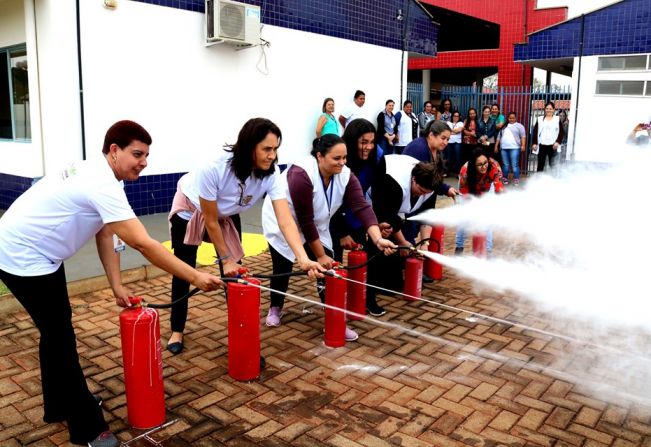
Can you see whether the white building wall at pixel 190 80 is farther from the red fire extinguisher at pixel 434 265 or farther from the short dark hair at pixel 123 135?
the short dark hair at pixel 123 135

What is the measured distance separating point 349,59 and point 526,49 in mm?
7189

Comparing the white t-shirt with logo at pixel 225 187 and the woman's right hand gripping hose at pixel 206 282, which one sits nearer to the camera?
the woman's right hand gripping hose at pixel 206 282

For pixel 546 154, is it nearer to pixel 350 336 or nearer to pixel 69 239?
pixel 350 336

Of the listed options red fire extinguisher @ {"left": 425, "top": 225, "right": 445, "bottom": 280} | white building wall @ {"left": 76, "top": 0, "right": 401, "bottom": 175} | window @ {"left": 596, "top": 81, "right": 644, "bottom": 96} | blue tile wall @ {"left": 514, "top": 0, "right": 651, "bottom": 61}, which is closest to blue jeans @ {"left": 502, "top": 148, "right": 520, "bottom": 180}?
window @ {"left": 596, "top": 81, "right": 644, "bottom": 96}

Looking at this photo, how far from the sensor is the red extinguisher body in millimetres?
4090

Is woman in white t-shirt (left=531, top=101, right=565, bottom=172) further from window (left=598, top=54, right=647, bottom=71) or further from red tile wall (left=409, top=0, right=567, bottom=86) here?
red tile wall (left=409, top=0, right=567, bottom=86)

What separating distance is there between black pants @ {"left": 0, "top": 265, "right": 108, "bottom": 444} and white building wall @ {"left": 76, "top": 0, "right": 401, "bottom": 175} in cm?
604

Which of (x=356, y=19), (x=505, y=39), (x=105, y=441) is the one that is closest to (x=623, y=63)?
(x=356, y=19)

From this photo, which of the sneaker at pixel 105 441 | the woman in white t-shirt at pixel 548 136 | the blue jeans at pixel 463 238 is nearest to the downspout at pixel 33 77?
the blue jeans at pixel 463 238

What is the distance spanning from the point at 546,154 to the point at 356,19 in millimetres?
5887

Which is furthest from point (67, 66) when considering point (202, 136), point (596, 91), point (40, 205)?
point (596, 91)

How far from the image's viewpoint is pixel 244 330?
415 cm

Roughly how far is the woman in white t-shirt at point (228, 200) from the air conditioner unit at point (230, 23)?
5.88m

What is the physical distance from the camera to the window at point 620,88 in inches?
604
